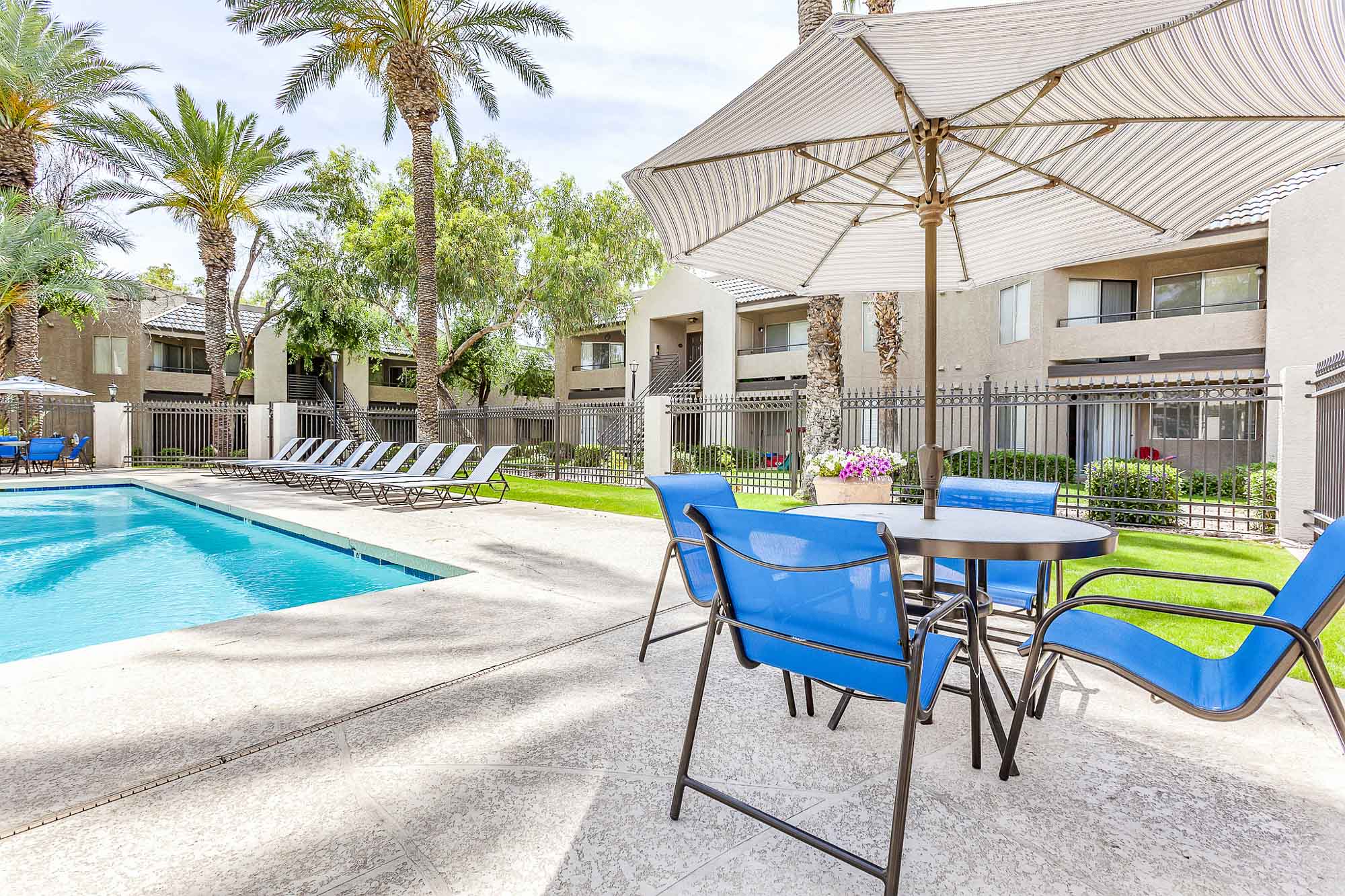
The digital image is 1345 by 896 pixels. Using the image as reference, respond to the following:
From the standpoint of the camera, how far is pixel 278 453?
58.5 ft

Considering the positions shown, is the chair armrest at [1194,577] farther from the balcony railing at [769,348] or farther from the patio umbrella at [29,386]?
the patio umbrella at [29,386]

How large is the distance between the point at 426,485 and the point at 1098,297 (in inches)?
652

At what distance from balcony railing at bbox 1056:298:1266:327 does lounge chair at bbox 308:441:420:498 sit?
15.4 metres

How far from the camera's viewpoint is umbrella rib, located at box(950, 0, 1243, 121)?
110 inches

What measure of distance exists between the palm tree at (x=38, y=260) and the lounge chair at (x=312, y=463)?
718 cm

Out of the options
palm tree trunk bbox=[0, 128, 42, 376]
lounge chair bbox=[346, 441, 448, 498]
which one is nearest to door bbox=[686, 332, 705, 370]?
lounge chair bbox=[346, 441, 448, 498]

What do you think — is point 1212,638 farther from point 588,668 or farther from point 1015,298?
point 1015,298

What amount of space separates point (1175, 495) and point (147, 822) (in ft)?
37.2

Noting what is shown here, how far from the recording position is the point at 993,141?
400cm

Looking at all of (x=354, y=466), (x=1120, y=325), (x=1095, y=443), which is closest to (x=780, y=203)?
(x=354, y=466)

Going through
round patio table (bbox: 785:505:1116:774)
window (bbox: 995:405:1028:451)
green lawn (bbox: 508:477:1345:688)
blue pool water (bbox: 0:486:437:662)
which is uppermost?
window (bbox: 995:405:1028:451)

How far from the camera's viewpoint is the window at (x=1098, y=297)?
56.4 ft

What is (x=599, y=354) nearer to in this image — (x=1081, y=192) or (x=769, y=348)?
(x=769, y=348)

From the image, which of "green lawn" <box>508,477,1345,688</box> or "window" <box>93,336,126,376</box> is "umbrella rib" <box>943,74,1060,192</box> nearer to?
"green lawn" <box>508,477,1345,688</box>
